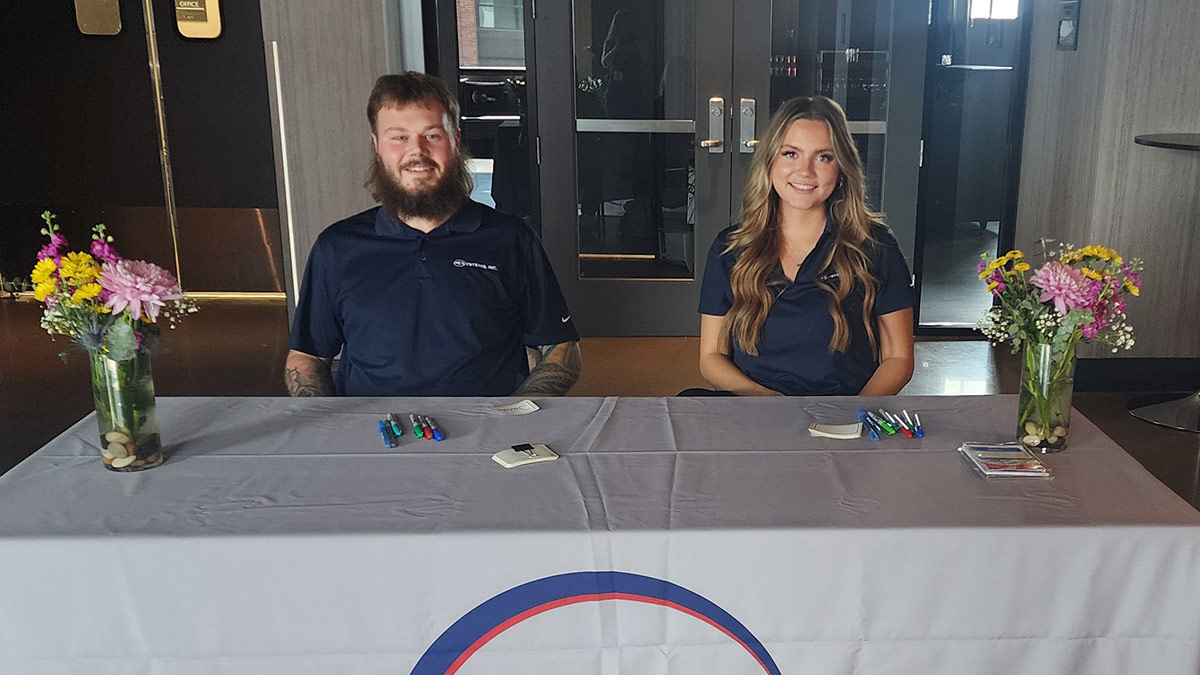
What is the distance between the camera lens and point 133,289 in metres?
1.60

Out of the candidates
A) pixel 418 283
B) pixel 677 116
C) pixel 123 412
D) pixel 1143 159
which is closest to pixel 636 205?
pixel 677 116

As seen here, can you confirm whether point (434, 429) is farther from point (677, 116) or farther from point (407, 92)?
point (677, 116)

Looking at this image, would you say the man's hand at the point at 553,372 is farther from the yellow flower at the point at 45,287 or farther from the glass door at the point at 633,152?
the glass door at the point at 633,152

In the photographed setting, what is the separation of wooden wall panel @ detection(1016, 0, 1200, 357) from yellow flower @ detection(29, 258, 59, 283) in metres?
3.70

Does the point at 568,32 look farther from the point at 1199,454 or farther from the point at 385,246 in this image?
the point at 1199,454

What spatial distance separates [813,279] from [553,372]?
643mm

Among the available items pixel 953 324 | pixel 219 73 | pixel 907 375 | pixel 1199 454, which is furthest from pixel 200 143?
pixel 1199 454

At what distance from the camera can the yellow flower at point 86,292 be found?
1582 mm

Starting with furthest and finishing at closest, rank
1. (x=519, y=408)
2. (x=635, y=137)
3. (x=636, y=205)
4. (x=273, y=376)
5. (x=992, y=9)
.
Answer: (x=992, y=9) → (x=636, y=205) → (x=635, y=137) → (x=273, y=376) → (x=519, y=408)

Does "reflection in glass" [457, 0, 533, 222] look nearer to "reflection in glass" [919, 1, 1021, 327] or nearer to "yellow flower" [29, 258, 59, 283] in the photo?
"reflection in glass" [919, 1, 1021, 327]

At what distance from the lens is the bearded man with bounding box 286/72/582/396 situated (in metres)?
2.36

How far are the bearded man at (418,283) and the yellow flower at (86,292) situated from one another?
780 mm

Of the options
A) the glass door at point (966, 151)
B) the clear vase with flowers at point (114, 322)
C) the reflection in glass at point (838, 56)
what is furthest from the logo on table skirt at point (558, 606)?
the glass door at point (966, 151)

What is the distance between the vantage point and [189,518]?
151 centimetres
